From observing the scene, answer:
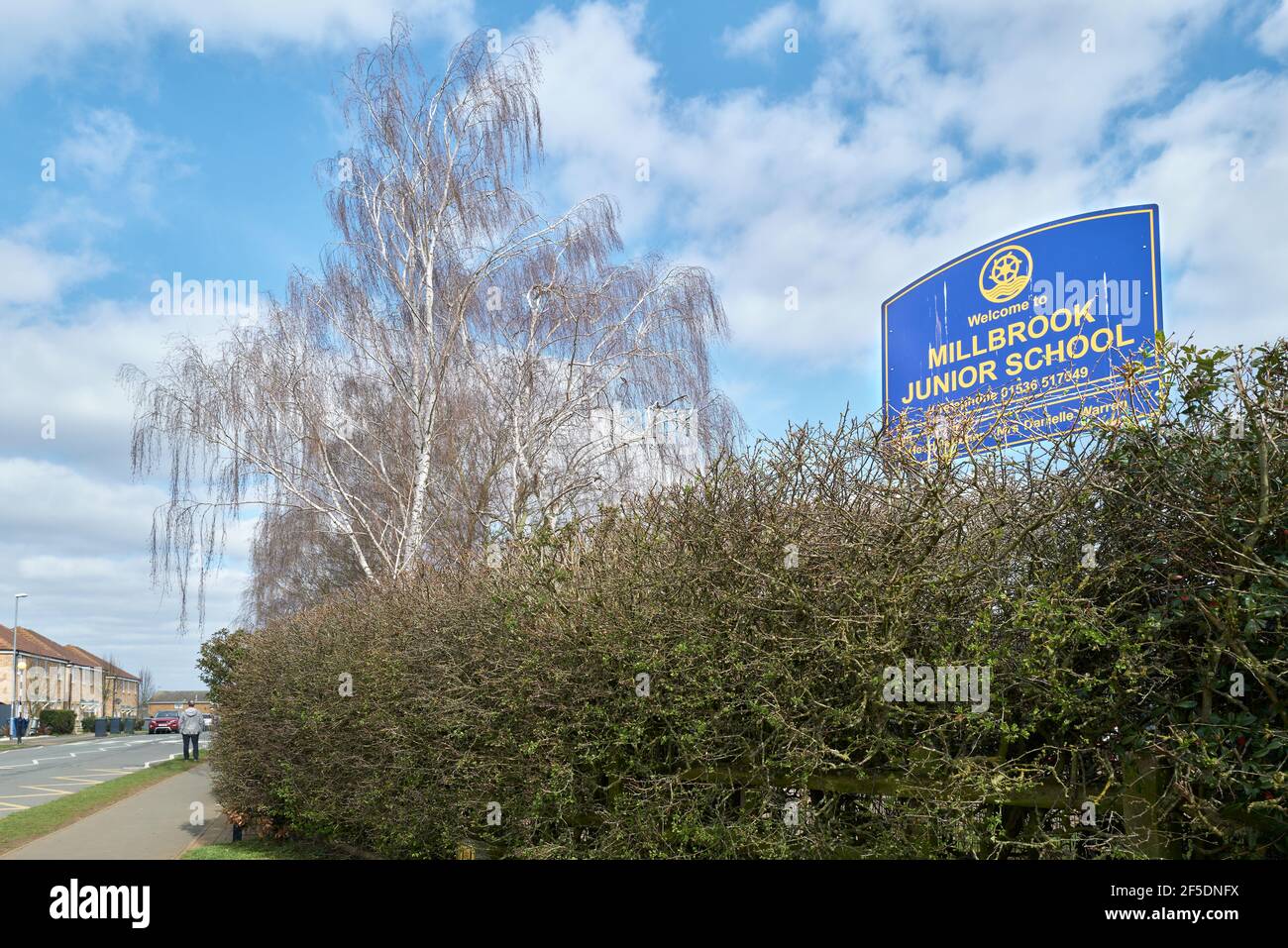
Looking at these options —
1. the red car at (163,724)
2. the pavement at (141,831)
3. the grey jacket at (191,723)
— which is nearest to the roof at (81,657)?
the red car at (163,724)

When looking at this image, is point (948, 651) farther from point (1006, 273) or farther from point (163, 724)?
point (163, 724)

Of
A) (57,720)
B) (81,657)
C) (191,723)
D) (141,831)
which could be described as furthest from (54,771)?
(81,657)

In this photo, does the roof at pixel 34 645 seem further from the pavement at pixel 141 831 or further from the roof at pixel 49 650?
the pavement at pixel 141 831

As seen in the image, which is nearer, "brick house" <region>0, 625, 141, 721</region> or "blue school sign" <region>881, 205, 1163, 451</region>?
"blue school sign" <region>881, 205, 1163, 451</region>

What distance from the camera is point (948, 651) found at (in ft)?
14.3

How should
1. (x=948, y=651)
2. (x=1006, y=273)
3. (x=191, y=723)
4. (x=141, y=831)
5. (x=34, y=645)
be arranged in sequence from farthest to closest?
(x=34, y=645), (x=191, y=723), (x=141, y=831), (x=1006, y=273), (x=948, y=651)

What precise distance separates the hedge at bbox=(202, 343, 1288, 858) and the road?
47.0ft

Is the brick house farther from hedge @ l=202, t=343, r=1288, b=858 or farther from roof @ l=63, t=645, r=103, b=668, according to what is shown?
hedge @ l=202, t=343, r=1288, b=858

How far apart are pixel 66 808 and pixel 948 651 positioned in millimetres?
16487

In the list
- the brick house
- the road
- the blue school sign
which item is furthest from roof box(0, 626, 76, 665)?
the blue school sign

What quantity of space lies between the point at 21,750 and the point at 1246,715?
44.3 m

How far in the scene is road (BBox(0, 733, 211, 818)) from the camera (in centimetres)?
1907

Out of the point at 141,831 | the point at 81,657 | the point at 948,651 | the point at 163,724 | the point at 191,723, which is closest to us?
the point at 948,651
